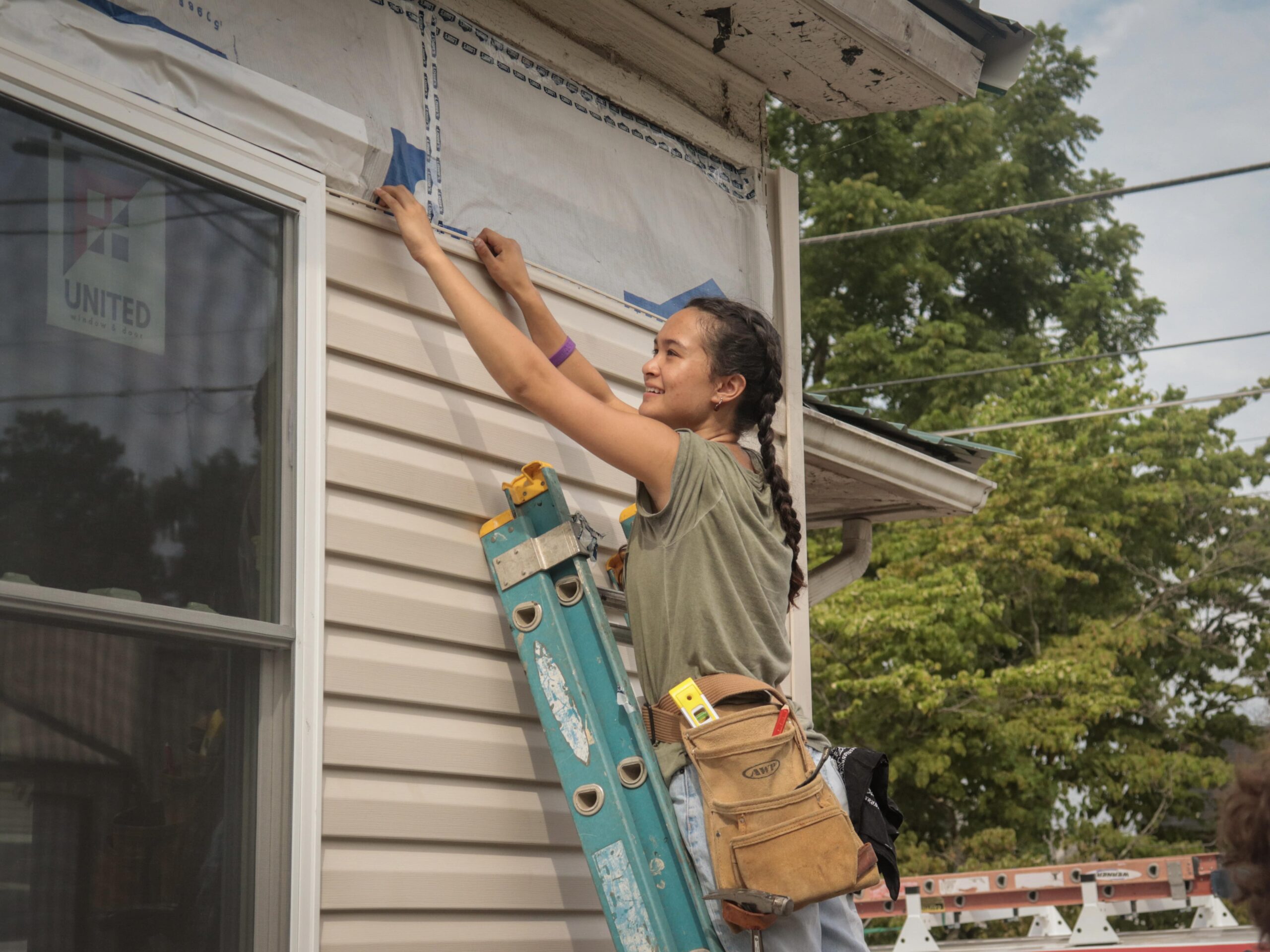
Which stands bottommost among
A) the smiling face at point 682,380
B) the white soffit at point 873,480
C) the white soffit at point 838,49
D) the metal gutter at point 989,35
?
the smiling face at point 682,380

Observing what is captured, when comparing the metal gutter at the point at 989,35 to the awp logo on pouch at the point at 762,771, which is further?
the metal gutter at the point at 989,35

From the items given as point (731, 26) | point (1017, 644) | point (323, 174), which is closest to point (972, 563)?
point (1017, 644)

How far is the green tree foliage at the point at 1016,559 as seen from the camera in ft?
57.9

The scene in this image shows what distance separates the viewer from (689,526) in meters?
2.90

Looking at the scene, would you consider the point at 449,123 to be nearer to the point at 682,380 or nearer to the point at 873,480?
the point at 682,380

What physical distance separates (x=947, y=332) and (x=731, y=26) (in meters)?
18.9

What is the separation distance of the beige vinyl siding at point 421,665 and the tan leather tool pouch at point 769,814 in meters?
0.58

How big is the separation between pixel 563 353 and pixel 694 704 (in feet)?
3.58

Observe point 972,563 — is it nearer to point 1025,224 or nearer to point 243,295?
point 1025,224

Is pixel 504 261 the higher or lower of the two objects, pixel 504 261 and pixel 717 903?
the higher

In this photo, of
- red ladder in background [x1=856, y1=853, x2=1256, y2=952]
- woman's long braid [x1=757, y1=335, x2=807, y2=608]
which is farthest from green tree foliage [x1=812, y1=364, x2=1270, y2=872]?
woman's long braid [x1=757, y1=335, x2=807, y2=608]

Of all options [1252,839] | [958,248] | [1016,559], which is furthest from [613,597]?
[958,248]

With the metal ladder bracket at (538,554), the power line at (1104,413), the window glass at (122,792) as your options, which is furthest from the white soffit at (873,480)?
the power line at (1104,413)

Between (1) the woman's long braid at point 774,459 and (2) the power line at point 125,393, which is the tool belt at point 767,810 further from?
(2) the power line at point 125,393
